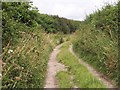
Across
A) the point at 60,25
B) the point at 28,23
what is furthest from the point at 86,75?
the point at 60,25

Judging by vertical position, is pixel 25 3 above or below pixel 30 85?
above

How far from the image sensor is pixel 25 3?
18219 mm

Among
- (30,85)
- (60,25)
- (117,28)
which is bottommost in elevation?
(60,25)

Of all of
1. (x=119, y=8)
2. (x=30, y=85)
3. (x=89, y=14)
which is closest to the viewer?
(x=30, y=85)

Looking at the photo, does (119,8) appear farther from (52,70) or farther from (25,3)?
(25,3)

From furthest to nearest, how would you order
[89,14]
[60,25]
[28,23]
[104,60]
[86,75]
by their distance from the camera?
[60,25] < [89,14] < [28,23] < [104,60] < [86,75]

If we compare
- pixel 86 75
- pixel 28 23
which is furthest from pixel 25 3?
pixel 86 75

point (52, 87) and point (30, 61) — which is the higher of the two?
point (30, 61)

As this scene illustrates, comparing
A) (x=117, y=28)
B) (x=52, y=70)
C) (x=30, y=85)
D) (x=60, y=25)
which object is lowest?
(x=60, y=25)

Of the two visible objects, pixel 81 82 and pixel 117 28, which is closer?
pixel 81 82

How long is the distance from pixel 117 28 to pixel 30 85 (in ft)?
18.4

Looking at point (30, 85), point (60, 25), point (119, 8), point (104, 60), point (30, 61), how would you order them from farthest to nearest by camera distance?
point (60, 25), point (119, 8), point (104, 60), point (30, 61), point (30, 85)

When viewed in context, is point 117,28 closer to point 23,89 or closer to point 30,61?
point 30,61

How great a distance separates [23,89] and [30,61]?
171 centimetres
